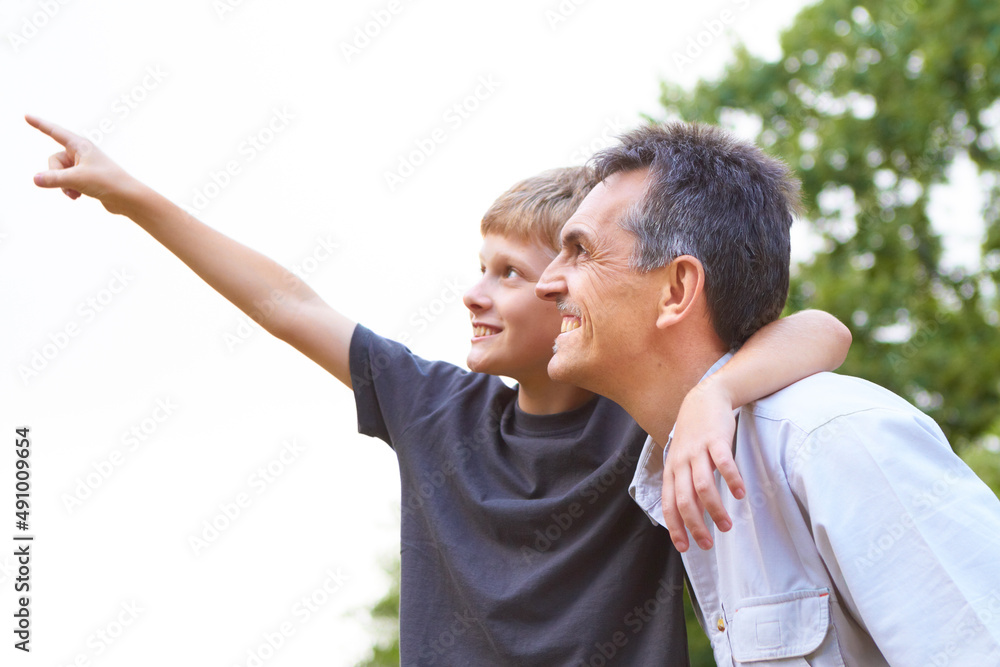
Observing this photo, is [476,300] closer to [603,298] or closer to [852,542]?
[603,298]

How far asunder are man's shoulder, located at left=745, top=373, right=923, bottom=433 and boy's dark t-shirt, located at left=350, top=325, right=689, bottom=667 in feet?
1.76

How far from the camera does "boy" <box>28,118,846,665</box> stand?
2328 mm

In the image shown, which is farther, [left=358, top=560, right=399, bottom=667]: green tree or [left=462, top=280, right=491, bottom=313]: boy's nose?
[left=358, top=560, right=399, bottom=667]: green tree

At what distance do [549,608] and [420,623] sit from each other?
0.39m

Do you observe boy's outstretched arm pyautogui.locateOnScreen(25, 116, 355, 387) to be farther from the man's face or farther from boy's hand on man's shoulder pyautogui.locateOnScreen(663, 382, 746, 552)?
boy's hand on man's shoulder pyautogui.locateOnScreen(663, 382, 746, 552)

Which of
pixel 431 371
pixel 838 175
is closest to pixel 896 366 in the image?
pixel 838 175

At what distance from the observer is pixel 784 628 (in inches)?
74.1

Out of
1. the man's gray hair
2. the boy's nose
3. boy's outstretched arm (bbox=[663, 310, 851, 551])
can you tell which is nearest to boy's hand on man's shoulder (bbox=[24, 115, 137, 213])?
the boy's nose

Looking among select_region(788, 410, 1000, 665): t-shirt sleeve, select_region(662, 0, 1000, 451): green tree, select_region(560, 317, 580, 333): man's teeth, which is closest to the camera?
select_region(788, 410, 1000, 665): t-shirt sleeve

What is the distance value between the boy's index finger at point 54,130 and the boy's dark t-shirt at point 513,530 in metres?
0.97

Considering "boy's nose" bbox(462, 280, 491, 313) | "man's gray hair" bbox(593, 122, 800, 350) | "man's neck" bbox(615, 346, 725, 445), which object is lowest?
"boy's nose" bbox(462, 280, 491, 313)

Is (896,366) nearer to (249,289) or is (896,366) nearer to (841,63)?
(841,63)

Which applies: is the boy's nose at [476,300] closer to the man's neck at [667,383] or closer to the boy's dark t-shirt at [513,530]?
the boy's dark t-shirt at [513,530]

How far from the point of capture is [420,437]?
2.77m
